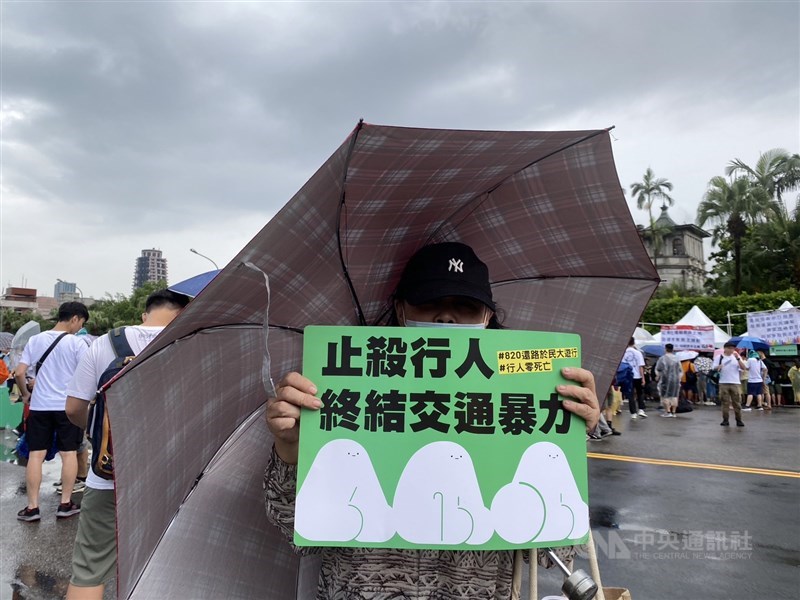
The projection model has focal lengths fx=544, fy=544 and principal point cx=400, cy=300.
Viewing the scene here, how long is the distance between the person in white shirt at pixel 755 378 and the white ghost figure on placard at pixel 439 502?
1707 cm

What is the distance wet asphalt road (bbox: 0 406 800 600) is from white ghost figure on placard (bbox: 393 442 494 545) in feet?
10.1

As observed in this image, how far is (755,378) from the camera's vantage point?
15273 millimetres

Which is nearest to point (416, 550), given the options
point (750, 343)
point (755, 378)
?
point (755, 378)

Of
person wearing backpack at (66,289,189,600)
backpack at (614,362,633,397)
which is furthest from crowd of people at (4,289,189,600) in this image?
backpack at (614,362,633,397)

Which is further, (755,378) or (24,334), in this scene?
(755,378)

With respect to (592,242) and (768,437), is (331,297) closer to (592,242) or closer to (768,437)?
(592,242)

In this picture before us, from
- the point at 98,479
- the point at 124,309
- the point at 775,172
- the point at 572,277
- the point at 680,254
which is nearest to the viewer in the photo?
the point at 572,277

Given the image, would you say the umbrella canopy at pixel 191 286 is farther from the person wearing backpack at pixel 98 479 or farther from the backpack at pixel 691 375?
the backpack at pixel 691 375

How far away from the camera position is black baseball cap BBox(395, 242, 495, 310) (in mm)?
1539

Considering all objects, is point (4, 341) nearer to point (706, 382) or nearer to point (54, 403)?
point (54, 403)

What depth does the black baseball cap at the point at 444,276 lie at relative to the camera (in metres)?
1.54

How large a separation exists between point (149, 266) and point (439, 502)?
195591mm

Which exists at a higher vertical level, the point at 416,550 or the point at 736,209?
the point at 736,209

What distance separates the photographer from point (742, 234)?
32.2m
